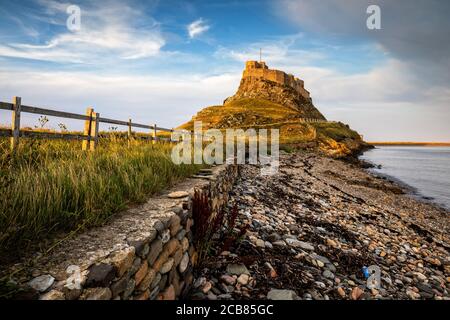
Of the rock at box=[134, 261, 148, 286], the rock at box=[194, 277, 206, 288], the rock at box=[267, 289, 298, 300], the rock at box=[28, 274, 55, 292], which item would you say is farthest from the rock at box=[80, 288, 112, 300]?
the rock at box=[267, 289, 298, 300]

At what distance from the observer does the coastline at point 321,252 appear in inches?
142

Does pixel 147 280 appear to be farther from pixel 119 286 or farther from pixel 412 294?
pixel 412 294

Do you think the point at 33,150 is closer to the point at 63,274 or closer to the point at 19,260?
the point at 19,260

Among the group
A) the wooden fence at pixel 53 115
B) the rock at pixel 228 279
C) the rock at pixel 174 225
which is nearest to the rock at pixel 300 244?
the rock at pixel 228 279

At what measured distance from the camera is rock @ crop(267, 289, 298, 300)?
3225 millimetres

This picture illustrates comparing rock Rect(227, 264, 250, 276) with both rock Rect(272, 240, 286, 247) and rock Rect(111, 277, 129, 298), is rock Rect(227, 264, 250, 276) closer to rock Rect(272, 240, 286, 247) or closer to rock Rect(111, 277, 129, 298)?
rock Rect(272, 240, 286, 247)

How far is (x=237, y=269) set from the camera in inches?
146

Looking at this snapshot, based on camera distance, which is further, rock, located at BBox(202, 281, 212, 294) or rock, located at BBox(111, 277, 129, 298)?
rock, located at BBox(202, 281, 212, 294)

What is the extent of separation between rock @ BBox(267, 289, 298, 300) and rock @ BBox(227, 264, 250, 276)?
45cm

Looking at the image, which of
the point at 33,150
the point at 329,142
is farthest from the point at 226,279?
the point at 329,142

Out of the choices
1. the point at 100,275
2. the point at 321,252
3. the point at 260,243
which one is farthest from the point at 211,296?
the point at 321,252

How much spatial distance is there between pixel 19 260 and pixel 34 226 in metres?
0.50

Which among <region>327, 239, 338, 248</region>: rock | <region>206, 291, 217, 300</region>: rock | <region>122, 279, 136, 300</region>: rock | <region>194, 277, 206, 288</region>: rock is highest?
<region>122, 279, 136, 300</region>: rock
